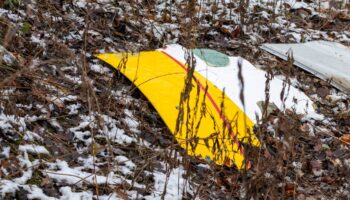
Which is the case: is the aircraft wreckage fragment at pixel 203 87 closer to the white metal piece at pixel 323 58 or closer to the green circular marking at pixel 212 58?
the green circular marking at pixel 212 58

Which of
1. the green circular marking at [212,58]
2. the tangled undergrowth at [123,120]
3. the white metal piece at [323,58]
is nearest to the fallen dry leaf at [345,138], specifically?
the tangled undergrowth at [123,120]

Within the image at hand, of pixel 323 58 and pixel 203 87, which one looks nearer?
pixel 203 87

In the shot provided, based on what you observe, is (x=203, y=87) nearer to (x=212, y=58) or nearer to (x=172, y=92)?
(x=172, y=92)

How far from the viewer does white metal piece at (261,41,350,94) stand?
15.3 feet

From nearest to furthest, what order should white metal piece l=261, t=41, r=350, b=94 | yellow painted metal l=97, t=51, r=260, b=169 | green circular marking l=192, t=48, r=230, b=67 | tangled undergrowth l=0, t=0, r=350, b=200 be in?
1. tangled undergrowth l=0, t=0, r=350, b=200
2. yellow painted metal l=97, t=51, r=260, b=169
3. green circular marking l=192, t=48, r=230, b=67
4. white metal piece l=261, t=41, r=350, b=94

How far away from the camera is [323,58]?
4.98 metres

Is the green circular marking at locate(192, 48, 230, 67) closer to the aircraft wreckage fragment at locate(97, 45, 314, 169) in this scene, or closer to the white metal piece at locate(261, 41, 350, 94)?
the aircraft wreckage fragment at locate(97, 45, 314, 169)

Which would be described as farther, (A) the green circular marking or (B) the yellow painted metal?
(A) the green circular marking

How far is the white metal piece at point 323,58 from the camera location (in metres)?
4.65

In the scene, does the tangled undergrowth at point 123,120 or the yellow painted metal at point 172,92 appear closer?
the tangled undergrowth at point 123,120

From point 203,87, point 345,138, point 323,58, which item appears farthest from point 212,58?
point 323,58

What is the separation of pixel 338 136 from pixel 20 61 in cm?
230

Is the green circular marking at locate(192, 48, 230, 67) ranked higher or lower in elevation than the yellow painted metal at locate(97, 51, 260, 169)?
higher

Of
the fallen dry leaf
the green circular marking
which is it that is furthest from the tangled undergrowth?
the green circular marking
